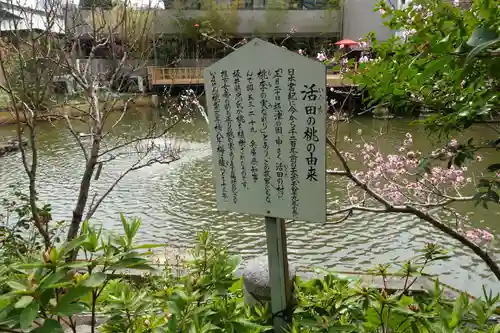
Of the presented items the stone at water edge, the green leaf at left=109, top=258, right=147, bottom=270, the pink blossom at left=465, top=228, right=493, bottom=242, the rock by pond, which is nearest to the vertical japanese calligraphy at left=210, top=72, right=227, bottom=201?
the stone at water edge

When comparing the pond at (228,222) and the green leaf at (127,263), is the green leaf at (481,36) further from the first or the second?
the pond at (228,222)

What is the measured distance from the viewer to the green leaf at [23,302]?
1.19 metres

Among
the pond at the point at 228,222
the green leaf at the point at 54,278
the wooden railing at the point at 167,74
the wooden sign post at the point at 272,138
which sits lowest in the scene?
the pond at the point at 228,222

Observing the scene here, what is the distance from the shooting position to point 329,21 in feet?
72.2

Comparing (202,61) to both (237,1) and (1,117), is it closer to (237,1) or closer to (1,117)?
(237,1)

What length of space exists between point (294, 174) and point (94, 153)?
7.41 ft

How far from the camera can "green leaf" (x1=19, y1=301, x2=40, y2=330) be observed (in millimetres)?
1178

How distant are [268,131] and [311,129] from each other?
0.67 feet

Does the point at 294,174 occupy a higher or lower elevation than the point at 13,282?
higher

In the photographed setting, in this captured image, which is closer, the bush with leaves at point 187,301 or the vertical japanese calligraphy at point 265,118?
the bush with leaves at point 187,301

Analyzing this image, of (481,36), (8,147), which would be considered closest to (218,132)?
(481,36)

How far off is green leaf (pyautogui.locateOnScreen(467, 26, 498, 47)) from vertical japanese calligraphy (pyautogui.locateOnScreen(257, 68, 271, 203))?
0.95m

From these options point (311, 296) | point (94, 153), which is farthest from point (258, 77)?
point (94, 153)

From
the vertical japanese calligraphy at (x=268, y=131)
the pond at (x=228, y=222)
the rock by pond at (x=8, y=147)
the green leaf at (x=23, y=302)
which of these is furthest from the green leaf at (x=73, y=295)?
the rock by pond at (x=8, y=147)
